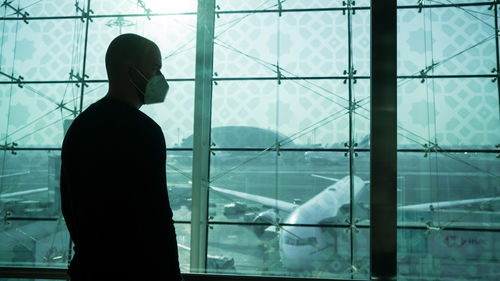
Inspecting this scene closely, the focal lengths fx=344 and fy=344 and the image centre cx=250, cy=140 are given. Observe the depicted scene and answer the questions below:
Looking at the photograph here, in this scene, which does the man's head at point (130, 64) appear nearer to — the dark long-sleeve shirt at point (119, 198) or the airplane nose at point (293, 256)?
the dark long-sleeve shirt at point (119, 198)

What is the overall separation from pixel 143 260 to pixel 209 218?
2119mm

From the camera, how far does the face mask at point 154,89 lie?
441 mm

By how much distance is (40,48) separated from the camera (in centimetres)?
266

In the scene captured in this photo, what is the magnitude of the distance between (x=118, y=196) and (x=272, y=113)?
2137 mm

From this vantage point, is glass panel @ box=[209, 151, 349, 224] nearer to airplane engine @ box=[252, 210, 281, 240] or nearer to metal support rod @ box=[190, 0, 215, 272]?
airplane engine @ box=[252, 210, 281, 240]

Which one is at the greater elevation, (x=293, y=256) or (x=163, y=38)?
(x=163, y=38)

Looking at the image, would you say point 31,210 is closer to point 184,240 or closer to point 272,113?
point 184,240

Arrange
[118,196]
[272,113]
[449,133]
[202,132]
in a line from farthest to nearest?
[272,113]
[449,133]
[202,132]
[118,196]

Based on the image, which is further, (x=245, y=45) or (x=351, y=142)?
(x=245, y=45)

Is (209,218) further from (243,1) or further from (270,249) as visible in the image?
(243,1)

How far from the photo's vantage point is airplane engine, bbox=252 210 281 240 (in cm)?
243

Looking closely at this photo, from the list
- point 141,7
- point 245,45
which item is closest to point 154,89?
point 245,45

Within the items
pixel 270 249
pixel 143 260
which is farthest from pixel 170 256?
pixel 270 249

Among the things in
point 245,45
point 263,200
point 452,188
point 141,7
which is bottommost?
point 263,200
